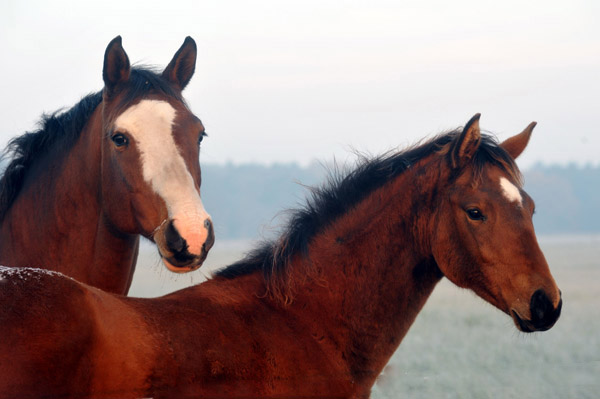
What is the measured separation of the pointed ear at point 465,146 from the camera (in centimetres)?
379

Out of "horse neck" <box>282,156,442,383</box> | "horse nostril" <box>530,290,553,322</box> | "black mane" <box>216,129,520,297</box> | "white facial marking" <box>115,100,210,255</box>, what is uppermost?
"white facial marking" <box>115,100,210,255</box>

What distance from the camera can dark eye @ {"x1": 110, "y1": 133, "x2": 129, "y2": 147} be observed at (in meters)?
4.25

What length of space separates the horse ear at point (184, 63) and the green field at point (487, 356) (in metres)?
1.39

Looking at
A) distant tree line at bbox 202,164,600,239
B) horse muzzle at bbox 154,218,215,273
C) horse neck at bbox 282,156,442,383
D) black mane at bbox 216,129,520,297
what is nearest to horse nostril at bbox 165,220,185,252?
horse muzzle at bbox 154,218,215,273

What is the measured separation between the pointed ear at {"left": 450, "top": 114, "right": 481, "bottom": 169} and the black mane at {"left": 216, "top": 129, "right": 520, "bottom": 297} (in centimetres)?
8

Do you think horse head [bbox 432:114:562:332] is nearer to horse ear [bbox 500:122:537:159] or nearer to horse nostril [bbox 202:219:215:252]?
horse ear [bbox 500:122:537:159]

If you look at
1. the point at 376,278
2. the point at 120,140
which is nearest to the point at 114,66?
the point at 120,140

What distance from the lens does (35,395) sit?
2.79 meters

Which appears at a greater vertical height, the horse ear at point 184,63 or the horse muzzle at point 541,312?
the horse ear at point 184,63

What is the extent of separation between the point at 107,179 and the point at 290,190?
222 ft

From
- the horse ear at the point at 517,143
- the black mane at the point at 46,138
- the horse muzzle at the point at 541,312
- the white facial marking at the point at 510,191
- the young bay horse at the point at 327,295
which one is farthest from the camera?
the black mane at the point at 46,138

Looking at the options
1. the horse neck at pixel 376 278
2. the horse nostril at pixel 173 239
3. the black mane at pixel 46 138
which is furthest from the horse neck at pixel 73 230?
the horse neck at pixel 376 278

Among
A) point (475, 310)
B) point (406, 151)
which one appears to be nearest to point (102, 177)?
point (406, 151)

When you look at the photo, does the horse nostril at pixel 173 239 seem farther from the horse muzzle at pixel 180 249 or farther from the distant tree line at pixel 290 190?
the distant tree line at pixel 290 190
